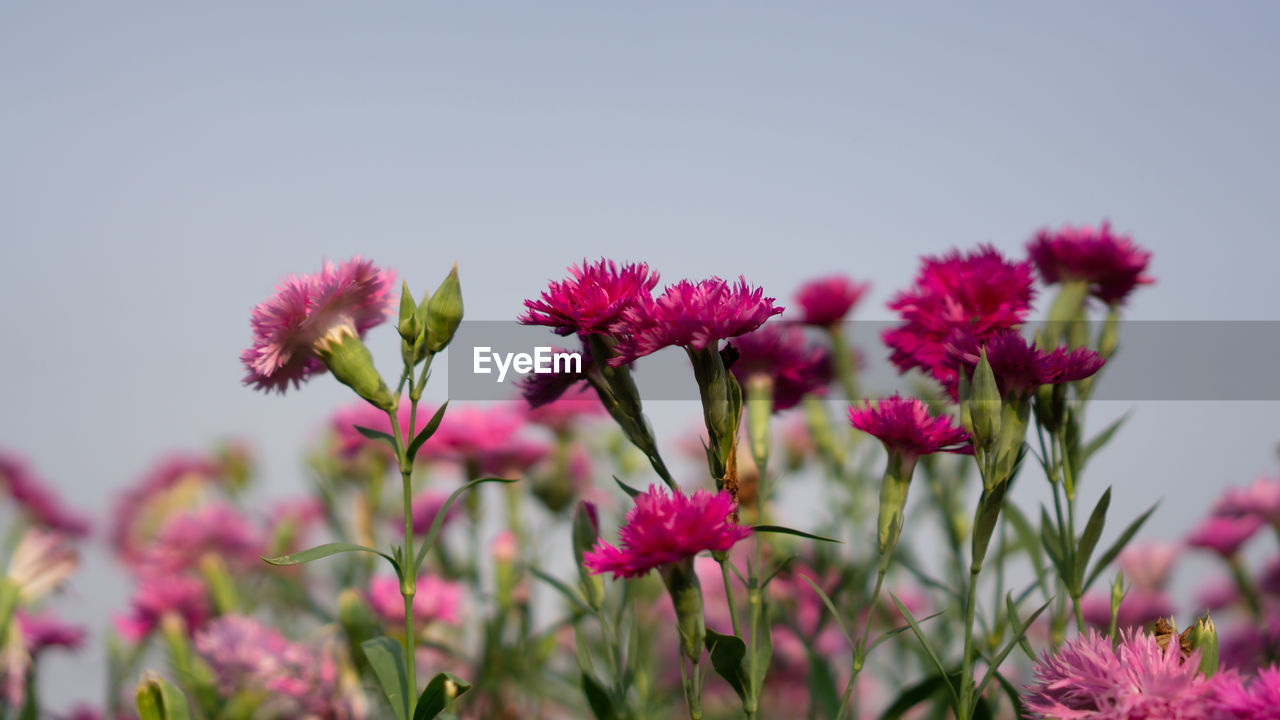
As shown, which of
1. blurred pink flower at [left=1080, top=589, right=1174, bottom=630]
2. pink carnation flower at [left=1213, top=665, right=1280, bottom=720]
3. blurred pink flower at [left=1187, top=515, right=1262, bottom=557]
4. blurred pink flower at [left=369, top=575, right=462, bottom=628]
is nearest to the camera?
pink carnation flower at [left=1213, top=665, right=1280, bottom=720]

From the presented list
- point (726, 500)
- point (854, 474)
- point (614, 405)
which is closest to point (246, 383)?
point (614, 405)

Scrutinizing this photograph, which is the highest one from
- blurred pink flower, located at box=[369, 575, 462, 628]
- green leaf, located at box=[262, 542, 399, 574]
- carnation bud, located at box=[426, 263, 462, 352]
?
carnation bud, located at box=[426, 263, 462, 352]

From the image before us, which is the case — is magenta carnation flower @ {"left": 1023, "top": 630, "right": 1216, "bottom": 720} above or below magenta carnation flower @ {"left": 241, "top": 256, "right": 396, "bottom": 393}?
below

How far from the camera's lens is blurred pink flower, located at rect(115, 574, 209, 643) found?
1750mm

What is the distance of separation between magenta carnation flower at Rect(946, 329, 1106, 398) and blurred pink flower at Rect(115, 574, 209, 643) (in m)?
1.55

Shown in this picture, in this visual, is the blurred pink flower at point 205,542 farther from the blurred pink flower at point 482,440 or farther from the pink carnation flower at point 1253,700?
the pink carnation flower at point 1253,700

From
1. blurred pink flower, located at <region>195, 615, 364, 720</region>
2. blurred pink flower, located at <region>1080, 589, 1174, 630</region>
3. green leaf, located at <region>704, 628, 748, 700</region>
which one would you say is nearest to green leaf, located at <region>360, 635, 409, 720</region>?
green leaf, located at <region>704, 628, 748, 700</region>

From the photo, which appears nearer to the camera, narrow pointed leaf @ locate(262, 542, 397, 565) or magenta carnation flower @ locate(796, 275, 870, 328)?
narrow pointed leaf @ locate(262, 542, 397, 565)

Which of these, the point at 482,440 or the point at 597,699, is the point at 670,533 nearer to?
the point at 597,699

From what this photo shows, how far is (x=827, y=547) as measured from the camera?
52.0 inches

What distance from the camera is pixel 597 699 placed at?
0.83m

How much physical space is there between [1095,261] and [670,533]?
2.24 ft

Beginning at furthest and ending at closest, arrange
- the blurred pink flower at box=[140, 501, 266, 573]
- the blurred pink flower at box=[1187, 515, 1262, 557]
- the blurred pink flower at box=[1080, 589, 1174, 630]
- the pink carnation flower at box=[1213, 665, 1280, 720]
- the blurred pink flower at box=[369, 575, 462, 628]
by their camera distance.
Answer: the blurred pink flower at box=[140, 501, 266, 573] < the blurred pink flower at box=[1080, 589, 1174, 630] < the blurred pink flower at box=[1187, 515, 1262, 557] < the blurred pink flower at box=[369, 575, 462, 628] < the pink carnation flower at box=[1213, 665, 1280, 720]

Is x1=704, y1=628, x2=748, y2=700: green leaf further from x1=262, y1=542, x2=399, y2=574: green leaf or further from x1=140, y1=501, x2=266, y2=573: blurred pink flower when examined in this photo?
x1=140, y1=501, x2=266, y2=573: blurred pink flower
